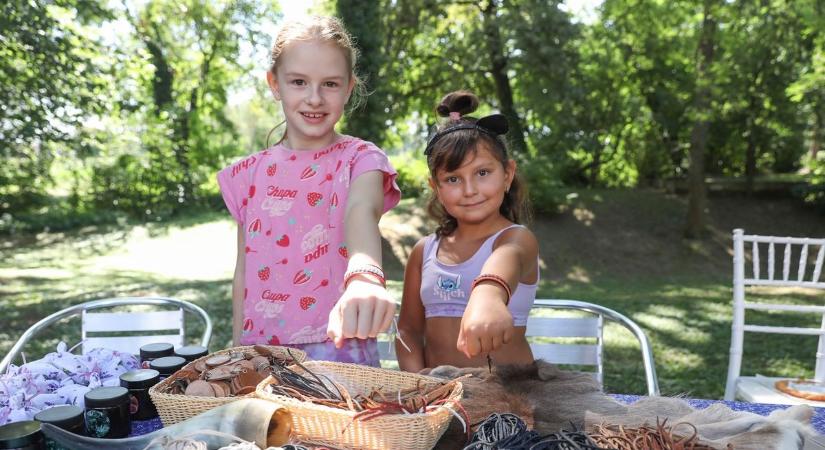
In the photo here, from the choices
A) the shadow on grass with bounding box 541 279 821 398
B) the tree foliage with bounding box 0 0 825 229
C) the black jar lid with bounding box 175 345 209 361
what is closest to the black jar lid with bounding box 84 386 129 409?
the black jar lid with bounding box 175 345 209 361

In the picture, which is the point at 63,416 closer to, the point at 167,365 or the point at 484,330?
the point at 167,365

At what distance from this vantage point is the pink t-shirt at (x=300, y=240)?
6.28 ft

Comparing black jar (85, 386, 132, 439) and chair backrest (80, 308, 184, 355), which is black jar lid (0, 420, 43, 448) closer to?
black jar (85, 386, 132, 439)

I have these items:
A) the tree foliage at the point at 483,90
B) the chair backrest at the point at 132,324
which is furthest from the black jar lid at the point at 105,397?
the tree foliage at the point at 483,90

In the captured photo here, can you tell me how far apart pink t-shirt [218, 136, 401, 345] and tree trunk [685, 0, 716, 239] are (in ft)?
32.2

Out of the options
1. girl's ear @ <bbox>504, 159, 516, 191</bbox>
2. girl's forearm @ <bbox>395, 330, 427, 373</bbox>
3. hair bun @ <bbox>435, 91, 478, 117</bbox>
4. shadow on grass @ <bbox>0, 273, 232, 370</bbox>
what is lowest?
shadow on grass @ <bbox>0, 273, 232, 370</bbox>

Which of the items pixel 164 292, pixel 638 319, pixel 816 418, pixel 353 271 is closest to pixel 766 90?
pixel 638 319

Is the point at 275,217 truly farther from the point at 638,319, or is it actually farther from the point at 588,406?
the point at 638,319

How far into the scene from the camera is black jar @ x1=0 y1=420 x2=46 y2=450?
1154mm

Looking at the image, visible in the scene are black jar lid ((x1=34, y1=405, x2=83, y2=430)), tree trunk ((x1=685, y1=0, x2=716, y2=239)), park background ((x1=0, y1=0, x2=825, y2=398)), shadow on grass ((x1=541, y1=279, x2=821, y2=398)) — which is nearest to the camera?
black jar lid ((x1=34, y1=405, x2=83, y2=430))

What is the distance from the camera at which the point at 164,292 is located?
8.45 meters

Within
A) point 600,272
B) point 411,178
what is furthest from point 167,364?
point 411,178

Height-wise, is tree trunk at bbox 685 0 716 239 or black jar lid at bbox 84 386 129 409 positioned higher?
tree trunk at bbox 685 0 716 239

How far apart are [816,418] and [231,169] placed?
6.43 feet
